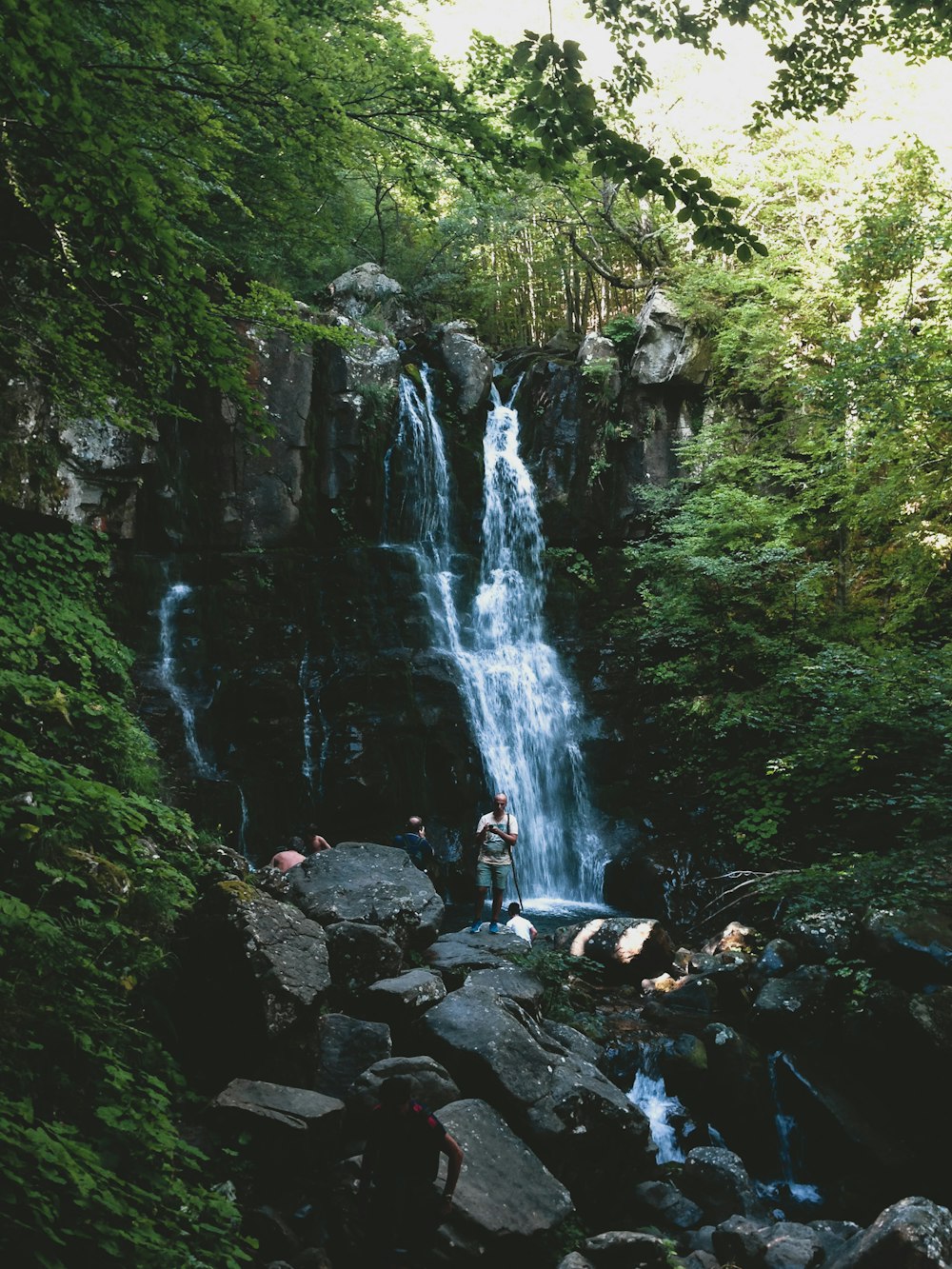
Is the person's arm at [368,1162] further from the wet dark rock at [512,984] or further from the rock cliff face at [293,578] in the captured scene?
the rock cliff face at [293,578]

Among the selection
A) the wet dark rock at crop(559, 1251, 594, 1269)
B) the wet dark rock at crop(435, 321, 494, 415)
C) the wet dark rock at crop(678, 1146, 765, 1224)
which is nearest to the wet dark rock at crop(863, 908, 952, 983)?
the wet dark rock at crop(678, 1146, 765, 1224)

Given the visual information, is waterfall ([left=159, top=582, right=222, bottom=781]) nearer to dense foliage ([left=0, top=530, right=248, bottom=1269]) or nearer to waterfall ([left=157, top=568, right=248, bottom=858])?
waterfall ([left=157, top=568, right=248, bottom=858])

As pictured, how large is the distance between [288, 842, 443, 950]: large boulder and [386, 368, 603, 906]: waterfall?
5461 mm

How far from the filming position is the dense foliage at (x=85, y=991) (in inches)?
97.7

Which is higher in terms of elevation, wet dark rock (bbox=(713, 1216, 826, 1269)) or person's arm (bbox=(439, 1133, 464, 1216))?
person's arm (bbox=(439, 1133, 464, 1216))

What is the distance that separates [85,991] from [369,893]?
3.48 meters

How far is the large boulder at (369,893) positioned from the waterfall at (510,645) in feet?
17.9

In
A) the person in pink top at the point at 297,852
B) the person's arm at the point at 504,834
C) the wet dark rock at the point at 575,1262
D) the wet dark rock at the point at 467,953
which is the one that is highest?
the person's arm at the point at 504,834

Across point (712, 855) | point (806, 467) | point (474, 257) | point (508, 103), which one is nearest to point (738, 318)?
point (806, 467)

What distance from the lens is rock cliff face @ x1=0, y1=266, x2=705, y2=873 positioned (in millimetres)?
11297

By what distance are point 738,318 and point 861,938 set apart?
41.8ft

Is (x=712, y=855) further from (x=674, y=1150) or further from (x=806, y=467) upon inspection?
(x=806, y=467)

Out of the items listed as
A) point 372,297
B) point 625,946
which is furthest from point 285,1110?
point 372,297

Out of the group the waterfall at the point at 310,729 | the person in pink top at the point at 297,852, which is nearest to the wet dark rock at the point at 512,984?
the person in pink top at the point at 297,852
